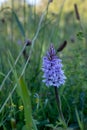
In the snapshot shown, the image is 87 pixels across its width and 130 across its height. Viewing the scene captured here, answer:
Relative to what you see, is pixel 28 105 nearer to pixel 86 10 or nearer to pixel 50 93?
pixel 50 93

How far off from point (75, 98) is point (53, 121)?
147mm

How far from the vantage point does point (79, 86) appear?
1645mm

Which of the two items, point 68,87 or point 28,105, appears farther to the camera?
point 68,87

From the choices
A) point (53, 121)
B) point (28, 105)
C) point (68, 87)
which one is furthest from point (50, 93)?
point (28, 105)

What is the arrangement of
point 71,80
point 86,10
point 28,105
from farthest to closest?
point 86,10, point 71,80, point 28,105

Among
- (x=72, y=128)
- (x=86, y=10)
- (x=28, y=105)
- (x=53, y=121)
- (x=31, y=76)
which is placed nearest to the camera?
(x=28, y=105)

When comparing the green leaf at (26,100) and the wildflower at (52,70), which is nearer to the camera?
the green leaf at (26,100)

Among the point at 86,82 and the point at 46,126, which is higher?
the point at 86,82

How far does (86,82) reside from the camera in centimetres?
160

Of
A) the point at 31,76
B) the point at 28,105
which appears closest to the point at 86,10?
the point at 31,76

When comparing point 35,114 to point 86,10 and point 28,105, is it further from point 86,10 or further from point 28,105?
point 86,10

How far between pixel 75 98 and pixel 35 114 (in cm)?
21

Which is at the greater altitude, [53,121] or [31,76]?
[31,76]

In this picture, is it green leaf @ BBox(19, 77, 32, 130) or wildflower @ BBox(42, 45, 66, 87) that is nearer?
green leaf @ BBox(19, 77, 32, 130)
